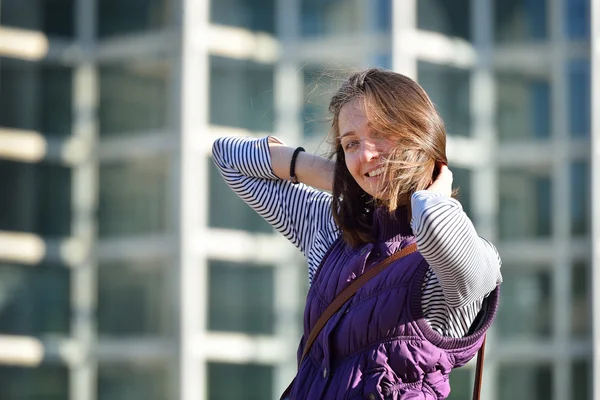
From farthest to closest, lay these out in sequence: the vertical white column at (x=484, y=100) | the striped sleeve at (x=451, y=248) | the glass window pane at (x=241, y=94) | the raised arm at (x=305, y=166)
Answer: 1. the vertical white column at (x=484, y=100)
2. the glass window pane at (x=241, y=94)
3. the raised arm at (x=305, y=166)
4. the striped sleeve at (x=451, y=248)

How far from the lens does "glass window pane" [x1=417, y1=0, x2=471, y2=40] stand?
14.1 m

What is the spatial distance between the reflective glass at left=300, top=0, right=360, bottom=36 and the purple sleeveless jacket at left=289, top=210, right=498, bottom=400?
12.1 metres

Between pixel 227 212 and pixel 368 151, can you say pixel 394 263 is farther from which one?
pixel 227 212

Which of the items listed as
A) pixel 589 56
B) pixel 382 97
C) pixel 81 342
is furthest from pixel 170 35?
pixel 382 97

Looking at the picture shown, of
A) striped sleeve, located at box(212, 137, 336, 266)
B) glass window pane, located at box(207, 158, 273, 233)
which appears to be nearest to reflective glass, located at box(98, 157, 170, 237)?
glass window pane, located at box(207, 158, 273, 233)

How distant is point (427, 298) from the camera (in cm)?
194

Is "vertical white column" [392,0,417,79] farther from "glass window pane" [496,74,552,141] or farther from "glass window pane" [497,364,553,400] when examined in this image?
"glass window pane" [497,364,553,400]

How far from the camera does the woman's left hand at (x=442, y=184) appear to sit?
1.97 m

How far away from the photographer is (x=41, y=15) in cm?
1451

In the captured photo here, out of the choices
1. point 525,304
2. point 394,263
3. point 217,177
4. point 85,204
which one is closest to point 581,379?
point 525,304

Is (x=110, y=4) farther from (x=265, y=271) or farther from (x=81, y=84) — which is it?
(x=265, y=271)

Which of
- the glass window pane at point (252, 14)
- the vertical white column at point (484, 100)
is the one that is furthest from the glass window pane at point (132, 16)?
the vertical white column at point (484, 100)

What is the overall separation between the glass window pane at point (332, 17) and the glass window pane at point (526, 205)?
9.80ft

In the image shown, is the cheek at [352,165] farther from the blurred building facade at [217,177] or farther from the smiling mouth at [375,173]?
the blurred building facade at [217,177]
